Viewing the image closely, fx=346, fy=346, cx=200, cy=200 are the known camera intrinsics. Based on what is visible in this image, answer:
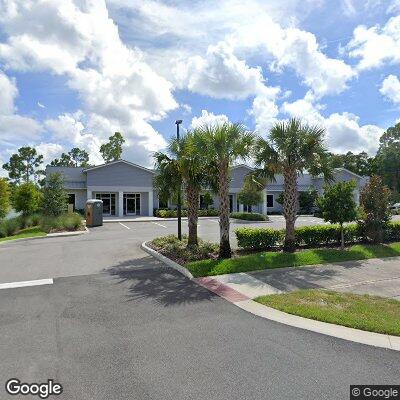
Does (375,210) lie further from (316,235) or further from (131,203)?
(131,203)

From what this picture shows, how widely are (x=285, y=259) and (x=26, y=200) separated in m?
22.5

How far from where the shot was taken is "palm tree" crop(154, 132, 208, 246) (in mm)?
12969

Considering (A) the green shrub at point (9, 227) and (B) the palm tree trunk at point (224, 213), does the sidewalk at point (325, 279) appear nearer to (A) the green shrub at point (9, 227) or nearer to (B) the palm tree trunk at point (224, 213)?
(B) the palm tree trunk at point (224, 213)

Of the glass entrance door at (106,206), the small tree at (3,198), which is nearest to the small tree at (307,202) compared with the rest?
the glass entrance door at (106,206)

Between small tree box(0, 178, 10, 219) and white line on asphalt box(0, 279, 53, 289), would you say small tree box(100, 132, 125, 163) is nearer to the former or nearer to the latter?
small tree box(0, 178, 10, 219)

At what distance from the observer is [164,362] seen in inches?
186

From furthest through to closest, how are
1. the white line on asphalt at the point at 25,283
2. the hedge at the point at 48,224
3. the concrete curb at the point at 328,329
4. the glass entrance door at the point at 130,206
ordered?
the glass entrance door at the point at 130,206 < the hedge at the point at 48,224 < the white line on asphalt at the point at 25,283 < the concrete curb at the point at 328,329

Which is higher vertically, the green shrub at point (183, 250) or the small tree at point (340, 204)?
the small tree at point (340, 204)

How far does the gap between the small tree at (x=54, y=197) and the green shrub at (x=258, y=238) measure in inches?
700

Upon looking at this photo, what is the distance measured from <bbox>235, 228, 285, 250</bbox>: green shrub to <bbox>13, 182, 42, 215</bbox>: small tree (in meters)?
19.8

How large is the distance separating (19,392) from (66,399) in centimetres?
63

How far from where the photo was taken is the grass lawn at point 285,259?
10086 mm

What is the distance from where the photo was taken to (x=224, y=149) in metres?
11.3

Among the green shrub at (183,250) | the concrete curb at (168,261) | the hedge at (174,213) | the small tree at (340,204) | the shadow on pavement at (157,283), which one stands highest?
the small tree at (340,204)
